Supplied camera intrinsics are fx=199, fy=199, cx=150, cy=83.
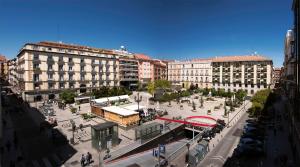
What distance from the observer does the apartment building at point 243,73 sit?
264 ft

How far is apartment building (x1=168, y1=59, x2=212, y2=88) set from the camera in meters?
95.5

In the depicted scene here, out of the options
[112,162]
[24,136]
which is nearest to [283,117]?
[112,162]

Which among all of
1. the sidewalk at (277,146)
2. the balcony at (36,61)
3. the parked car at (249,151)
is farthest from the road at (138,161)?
the balcony at (36,61)

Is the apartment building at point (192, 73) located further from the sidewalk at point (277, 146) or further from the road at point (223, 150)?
the road at point (223, 150)

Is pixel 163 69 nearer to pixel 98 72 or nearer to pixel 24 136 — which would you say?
pixel 98 72

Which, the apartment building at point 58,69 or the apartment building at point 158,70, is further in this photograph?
the apartment building at point 158,70

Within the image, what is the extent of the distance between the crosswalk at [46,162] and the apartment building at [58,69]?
141ft

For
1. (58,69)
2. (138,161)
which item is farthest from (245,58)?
(138,161)

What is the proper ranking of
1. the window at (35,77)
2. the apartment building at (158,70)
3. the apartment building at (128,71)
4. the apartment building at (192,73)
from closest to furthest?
1. the window at (35,77)
2. the apartment building at (128,71)
3. the apartment building at (192,73)
4. the apartment building at (158,70)

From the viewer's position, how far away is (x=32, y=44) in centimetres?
5794

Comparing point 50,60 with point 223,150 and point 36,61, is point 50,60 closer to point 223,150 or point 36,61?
point 36,61

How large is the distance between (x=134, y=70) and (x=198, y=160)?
75.4 m

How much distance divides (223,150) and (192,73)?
77.4 metres

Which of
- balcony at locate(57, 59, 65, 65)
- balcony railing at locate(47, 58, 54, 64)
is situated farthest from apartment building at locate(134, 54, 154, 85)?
balcony railing at locate(47, 58, 54, 64)
